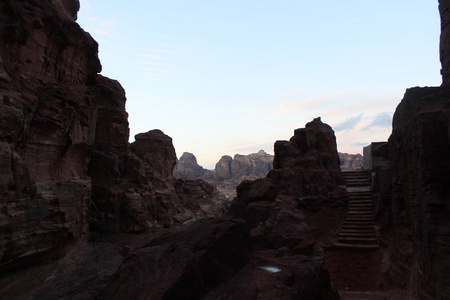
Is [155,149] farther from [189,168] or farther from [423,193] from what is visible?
[189,168]

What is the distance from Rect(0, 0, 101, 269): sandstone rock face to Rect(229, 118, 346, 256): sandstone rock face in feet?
27.8

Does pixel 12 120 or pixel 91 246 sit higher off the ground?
pixel 12 120

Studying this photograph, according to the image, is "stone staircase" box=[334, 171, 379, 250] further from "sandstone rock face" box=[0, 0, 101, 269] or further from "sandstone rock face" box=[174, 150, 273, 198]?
"sandstone rock face" box=[174, 150, 273, 198]

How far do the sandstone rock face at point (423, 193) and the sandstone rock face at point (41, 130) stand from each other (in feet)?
39.6

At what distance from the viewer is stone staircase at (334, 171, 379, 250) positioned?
10828 mm

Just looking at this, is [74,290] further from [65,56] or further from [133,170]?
[133,170]

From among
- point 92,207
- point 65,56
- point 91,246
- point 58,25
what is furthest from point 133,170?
point 58,25

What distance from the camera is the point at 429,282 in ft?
19.1

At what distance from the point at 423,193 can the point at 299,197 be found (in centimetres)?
760

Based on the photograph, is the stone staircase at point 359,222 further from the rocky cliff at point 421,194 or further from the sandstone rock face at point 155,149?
the sandstone rock face at point 155,149

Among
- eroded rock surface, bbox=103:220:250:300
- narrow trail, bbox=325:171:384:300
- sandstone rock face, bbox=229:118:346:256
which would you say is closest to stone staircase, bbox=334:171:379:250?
narrow trail, bbox=325:171:384:300

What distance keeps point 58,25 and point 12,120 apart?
6.65 m

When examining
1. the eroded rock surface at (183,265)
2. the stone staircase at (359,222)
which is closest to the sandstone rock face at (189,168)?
the stone staircase at (359,222)

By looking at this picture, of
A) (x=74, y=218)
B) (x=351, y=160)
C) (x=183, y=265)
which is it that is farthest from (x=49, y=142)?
(x=351, y=160)
